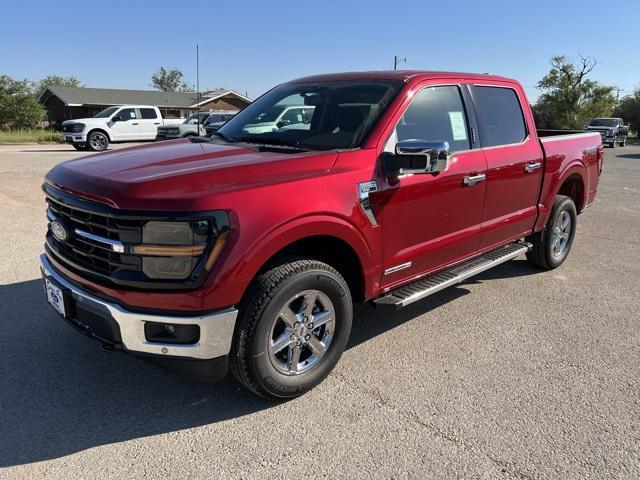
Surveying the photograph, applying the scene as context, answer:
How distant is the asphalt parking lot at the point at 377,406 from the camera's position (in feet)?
8.43

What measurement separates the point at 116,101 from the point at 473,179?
5091 centimetres

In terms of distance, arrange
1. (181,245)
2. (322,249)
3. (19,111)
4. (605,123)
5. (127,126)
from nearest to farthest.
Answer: (181,245) → (322,249) → (127,126) → (605,123) → (19,111)

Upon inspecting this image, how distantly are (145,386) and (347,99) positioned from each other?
2.40 metres

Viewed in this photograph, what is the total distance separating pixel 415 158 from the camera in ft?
10.5

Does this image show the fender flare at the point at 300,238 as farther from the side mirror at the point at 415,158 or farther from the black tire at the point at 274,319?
the side mirror at the point at 415,158

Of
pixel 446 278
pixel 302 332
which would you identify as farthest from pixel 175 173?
pixel 446 278

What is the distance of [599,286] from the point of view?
207 inches

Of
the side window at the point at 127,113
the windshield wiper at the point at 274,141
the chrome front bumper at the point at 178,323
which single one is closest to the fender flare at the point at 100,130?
the side window at the point at 127,113

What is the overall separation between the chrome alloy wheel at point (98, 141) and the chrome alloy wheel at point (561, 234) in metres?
21.8

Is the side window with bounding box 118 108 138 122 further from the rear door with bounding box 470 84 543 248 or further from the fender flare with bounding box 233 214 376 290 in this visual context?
the fender flare with bounding box 233 214 376 290

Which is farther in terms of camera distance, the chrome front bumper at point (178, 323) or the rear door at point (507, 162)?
the rear door at point (507, 162)

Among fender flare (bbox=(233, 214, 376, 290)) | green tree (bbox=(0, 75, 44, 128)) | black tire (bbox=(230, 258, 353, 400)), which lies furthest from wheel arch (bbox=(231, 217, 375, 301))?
green tree (bbox=(0, 75, 44, 128))

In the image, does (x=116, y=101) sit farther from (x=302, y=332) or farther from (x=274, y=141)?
(x=302, y=332)

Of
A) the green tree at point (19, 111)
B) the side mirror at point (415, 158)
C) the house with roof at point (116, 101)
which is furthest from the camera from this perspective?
the green tree at point (19, 111)
